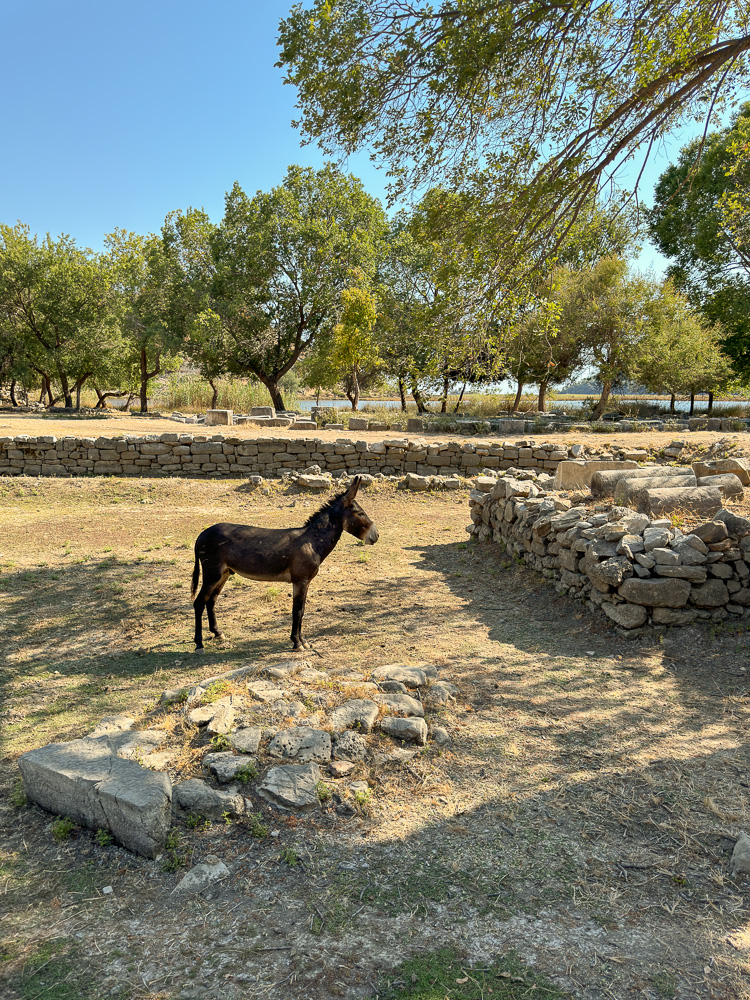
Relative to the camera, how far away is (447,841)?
3250 millimetres

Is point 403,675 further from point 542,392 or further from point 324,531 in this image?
point 542,392

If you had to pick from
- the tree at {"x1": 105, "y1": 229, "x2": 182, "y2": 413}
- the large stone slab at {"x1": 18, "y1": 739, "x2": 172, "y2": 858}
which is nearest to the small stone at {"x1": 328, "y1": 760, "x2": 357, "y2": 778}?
the large stone slab at {"x1": 18, "y1": 739, "x2": 172, "y2": 858}

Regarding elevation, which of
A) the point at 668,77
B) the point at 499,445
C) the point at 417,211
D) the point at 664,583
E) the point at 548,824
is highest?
the point at 668,77

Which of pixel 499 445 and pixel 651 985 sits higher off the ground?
pixel 499 445

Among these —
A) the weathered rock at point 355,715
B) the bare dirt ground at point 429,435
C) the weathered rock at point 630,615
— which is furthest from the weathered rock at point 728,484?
the bare dirt ground at point 429,435

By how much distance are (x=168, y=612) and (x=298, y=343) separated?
23.7 meters

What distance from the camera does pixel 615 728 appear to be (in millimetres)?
4418

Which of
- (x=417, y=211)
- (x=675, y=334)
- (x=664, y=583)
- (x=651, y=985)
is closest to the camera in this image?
(x=651, y=985)

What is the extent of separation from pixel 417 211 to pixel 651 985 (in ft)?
28.5

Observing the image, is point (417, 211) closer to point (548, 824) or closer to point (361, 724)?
point (361, 724)

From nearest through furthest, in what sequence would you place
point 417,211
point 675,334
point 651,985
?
point 651,985
point 417,211
point 675,334

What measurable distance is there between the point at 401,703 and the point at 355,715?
1.25 ft

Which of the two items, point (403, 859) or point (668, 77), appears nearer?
point (403, 859)

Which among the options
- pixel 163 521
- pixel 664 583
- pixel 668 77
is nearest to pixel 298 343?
pixel 163 521
